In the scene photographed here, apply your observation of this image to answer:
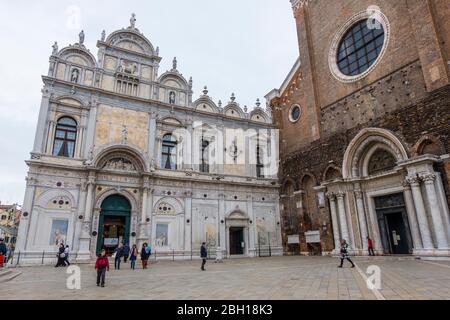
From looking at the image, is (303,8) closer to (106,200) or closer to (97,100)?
(97,100)

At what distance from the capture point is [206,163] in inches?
907

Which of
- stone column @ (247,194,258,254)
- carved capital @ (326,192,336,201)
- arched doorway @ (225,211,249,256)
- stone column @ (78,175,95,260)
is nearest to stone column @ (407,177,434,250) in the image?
carved capital @ (326,192,336,201)

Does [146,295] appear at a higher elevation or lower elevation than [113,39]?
lower

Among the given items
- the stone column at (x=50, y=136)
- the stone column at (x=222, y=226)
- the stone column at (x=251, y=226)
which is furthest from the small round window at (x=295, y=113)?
the stone column at (x=50, y=136)

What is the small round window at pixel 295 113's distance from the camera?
23.7 meters

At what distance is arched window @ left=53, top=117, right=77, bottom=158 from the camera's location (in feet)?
60.7

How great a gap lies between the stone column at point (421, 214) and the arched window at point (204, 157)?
13.6m

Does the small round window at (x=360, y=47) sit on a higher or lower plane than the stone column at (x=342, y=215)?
higher

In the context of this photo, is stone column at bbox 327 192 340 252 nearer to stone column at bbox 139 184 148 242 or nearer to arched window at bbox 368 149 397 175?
arched window at bbox 368 149 397 175

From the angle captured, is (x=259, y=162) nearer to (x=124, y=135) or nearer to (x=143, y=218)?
(x=143, y=218)

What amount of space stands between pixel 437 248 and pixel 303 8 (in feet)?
66.5

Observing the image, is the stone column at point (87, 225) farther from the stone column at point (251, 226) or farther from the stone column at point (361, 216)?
the stone column at point (361, 216)

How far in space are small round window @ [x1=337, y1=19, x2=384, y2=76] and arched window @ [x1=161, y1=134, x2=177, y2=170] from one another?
1343 cm
